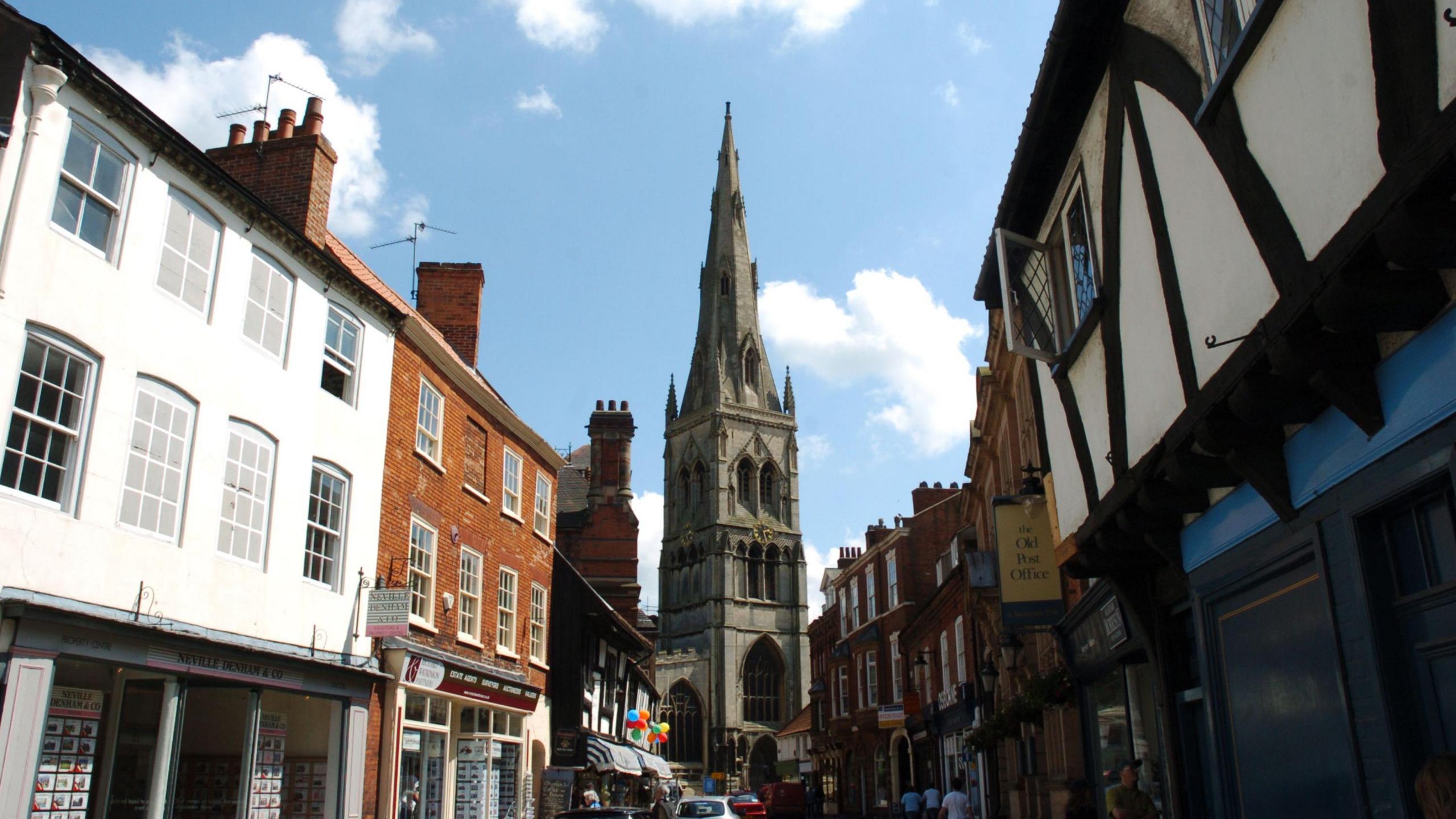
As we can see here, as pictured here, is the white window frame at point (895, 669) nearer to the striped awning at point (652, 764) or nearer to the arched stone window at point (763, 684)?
the striped awning at point (652, 764)

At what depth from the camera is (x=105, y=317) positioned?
31.5 feet

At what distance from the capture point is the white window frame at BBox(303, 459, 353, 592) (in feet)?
41.8

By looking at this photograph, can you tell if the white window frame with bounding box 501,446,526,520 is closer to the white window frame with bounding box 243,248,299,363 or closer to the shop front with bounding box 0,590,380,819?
the shop front with bounding box 0,590,380,819

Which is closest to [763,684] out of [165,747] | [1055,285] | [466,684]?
[466,684]

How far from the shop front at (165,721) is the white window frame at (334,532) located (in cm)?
101

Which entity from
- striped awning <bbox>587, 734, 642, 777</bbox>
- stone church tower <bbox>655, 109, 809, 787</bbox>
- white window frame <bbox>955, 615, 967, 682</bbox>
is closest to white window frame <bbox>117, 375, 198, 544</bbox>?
striped awning <bbox>587, 734, 642, 777</bbox>

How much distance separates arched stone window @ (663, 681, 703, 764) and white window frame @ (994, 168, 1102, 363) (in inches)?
2787

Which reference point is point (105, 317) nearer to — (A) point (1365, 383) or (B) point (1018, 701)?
(A) point (1365, 383)

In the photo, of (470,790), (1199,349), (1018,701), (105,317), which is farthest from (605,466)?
(1199,349)

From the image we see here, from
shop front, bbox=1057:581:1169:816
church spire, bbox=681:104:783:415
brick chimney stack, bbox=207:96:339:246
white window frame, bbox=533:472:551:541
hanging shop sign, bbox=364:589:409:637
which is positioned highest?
church spire, bbox=681:104:783:415

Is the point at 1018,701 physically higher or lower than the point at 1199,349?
lower

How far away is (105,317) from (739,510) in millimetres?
73764

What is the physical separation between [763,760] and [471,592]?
210 feet

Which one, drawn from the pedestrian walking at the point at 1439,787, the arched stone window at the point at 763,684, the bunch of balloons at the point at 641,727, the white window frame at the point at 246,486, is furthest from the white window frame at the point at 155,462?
the arched stone window at the point at 763,684
